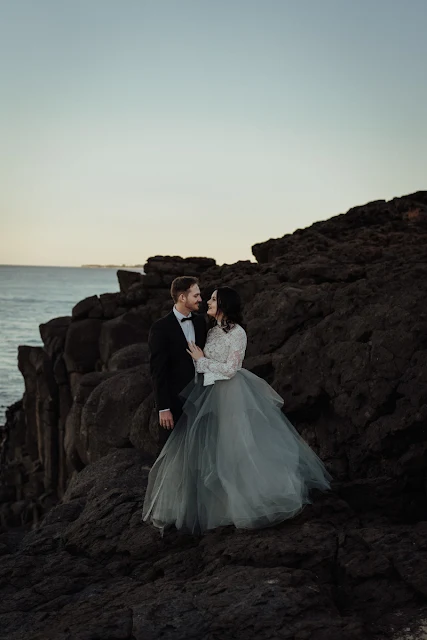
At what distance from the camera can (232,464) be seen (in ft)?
24.4

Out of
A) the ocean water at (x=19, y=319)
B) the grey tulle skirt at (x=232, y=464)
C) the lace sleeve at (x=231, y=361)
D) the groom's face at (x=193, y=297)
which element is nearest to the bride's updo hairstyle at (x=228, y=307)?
the lace sleeve at (x=231, y=361)

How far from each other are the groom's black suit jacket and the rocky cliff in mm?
1578

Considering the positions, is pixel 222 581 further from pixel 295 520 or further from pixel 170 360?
pixel 170 360

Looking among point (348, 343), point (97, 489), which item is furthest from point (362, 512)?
point (97, 489)

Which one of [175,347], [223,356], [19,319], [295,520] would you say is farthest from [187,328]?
[19,319]

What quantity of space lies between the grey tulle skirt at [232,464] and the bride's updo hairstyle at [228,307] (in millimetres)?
596

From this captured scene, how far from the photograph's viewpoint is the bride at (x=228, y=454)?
732cm

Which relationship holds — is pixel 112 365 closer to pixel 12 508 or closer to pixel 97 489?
pixel 97 489

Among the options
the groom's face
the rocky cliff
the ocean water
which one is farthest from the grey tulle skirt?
the ocean water

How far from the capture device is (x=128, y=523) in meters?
8.60

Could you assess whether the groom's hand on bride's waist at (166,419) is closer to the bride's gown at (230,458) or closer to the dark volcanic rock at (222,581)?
the bride's gown at (230,458)

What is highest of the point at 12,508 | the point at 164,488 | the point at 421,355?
the point at 421,355

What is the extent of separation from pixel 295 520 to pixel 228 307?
2385 millimetres

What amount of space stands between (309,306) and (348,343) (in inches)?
93.1
